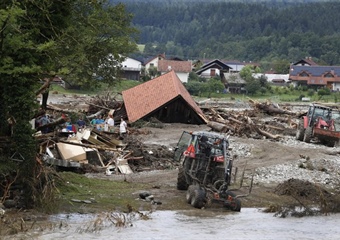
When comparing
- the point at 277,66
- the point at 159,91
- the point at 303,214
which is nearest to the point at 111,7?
the point at 159,91

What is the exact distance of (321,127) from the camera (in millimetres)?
40344

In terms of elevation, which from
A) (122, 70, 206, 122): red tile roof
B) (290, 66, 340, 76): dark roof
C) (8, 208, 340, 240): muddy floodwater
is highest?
(290, 66, 340, 76): dark roof

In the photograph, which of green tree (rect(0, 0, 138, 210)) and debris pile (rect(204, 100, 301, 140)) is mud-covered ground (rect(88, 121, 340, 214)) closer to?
debris pile (rect(204, 100, 301, 140))

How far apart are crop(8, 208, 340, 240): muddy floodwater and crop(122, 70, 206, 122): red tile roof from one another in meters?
21.7

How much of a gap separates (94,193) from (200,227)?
13.5 feet

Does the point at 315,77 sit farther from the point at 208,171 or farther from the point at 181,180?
the point at 208,171

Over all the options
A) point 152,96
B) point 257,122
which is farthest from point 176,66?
point 152,96

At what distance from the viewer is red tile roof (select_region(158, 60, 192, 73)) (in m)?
114

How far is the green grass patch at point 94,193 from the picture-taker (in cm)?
2059

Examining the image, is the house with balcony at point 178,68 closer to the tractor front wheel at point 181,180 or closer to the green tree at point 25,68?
the tractor front wheel at point 181,180

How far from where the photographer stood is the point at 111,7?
45.2 m

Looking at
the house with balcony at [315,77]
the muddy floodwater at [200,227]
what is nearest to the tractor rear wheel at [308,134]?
the muddy floodwater at [200,227]

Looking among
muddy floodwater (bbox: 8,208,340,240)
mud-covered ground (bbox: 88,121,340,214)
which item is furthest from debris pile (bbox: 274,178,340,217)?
muddy floodwater (bbox: 8,208,340,240)

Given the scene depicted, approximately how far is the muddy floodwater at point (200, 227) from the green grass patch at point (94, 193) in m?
0.88
